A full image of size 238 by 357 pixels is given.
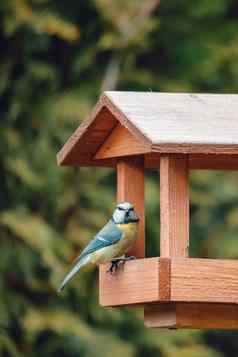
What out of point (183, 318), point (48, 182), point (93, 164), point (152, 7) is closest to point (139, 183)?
point (93, 164)

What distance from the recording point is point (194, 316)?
6.15 meters

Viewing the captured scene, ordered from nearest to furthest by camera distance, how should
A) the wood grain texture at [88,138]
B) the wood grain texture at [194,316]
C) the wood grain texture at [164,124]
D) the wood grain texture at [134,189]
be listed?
the wood grain texture at [164,124] < the wood grain texture at [194,316] < the wood grain texture at [88,138] < the wood grain texture at [134,189]

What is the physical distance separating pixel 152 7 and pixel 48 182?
1461 millimetres

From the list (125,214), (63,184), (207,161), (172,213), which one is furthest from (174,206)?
(63,184)

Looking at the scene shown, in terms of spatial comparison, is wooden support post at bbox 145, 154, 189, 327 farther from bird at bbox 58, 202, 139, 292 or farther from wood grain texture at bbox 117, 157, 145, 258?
wood grain texture at bbox 117, 157, 145, 258

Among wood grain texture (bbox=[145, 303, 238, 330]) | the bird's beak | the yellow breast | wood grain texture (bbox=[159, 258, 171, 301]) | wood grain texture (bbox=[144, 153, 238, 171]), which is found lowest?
wood grain texture (bbox=[145, 303, 238, 330])

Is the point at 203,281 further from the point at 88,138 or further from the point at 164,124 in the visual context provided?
the point at 88,138

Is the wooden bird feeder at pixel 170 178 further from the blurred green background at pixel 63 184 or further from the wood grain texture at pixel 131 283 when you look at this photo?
the blurred green background at pixel 63 184

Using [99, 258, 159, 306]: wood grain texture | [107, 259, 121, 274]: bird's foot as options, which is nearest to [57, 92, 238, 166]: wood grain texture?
[99, 258, 159, 306]: wood grain texture

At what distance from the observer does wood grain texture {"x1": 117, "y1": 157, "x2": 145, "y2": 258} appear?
6691 millimetres

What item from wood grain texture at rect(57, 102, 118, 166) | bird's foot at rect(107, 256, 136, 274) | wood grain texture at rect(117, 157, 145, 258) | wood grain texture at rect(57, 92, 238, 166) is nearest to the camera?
wood grain texture at rect(57, 92, 238, 166)

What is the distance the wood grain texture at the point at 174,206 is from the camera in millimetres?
6148

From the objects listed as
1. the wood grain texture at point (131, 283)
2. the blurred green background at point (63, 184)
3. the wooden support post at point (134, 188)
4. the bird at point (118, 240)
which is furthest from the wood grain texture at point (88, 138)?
the blurred green background at point (63, 184)

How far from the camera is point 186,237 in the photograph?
619 centimetres
